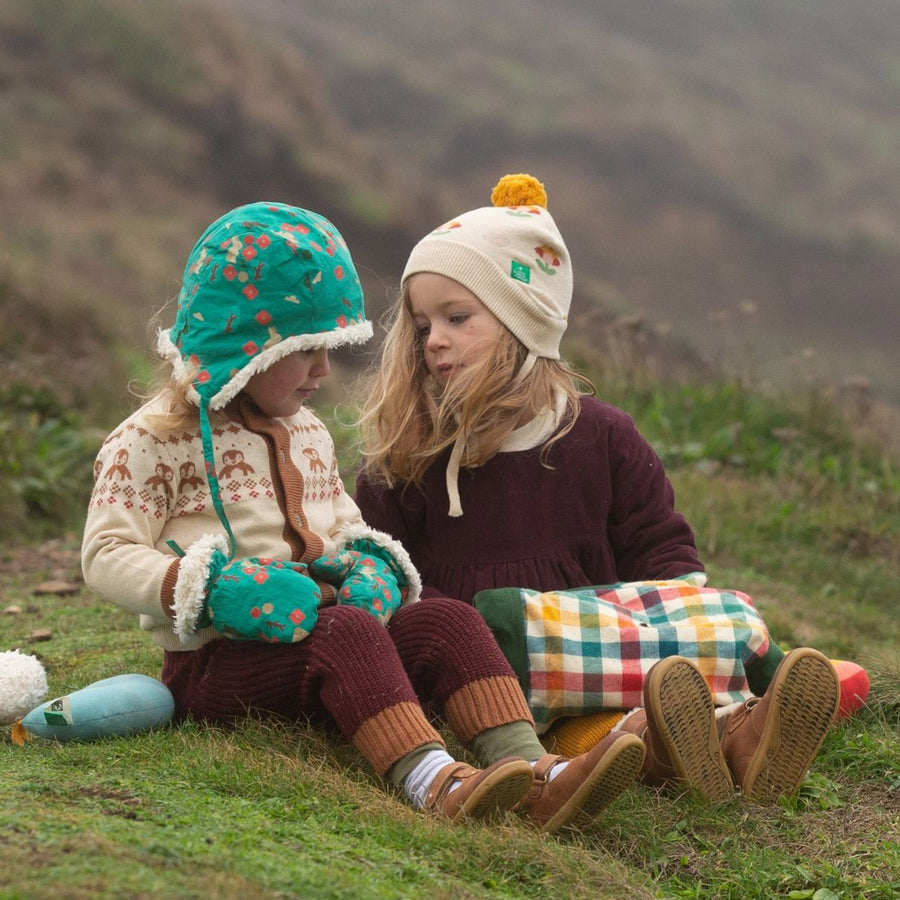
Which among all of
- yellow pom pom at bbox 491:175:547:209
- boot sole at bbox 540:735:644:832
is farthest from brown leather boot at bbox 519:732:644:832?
yellow pom pom at bbox 491:175:547:209

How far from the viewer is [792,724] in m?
2.96

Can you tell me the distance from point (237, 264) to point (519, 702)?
4.08ft

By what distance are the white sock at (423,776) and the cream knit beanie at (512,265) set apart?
143 centimetres

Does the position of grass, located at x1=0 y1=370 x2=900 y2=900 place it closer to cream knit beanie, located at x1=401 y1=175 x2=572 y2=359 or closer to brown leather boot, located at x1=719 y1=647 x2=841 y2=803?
brown leather boot, located at x1=719 y1=647 x2=841 y2=803

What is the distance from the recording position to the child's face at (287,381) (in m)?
3.15

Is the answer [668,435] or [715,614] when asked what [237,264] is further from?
[668,435]

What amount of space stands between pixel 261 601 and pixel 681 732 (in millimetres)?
1016

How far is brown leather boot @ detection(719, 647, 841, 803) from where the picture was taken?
2.94 meters

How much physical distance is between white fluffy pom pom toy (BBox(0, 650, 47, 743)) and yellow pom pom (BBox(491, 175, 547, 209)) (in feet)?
6.41

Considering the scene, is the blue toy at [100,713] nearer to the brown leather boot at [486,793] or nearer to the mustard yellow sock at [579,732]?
the brown leather boot at [486,793]

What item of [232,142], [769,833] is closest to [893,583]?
[769,833]

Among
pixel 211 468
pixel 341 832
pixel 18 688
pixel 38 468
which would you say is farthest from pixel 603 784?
pixel 38 468

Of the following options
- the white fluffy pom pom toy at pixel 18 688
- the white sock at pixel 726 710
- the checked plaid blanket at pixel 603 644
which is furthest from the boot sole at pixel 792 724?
the white fluffy pom pom toy at pixel 18 688

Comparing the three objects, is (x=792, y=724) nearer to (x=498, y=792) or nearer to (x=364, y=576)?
(x=498, y=792)
